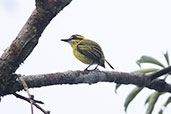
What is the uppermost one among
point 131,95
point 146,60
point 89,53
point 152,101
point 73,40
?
point 73,40

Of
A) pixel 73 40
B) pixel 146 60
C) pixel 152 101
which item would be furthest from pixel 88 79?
pixel 73 40

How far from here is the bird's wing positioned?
17.5ft

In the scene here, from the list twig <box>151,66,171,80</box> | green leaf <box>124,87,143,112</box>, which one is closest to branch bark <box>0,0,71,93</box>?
twig <box>151,66,171,80</box>

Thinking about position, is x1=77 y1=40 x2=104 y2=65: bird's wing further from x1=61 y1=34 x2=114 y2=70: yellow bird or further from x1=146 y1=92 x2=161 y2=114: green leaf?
x1=146 y1=92 x2=161 y2=114: green leaf

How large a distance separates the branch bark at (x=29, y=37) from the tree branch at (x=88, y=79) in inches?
8.7

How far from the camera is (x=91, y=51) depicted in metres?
5.41

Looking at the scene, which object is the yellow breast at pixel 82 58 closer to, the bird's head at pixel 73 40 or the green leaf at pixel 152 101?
the bird's head at pixel 73 40

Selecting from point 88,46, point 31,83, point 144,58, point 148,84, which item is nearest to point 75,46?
point 88,46

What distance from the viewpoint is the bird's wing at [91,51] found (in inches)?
210

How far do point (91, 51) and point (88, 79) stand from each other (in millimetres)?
1723

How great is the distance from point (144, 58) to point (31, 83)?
2233 mm

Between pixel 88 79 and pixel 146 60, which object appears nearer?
pixel 88 79

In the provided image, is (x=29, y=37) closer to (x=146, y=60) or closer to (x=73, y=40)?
(x=146, y=60)

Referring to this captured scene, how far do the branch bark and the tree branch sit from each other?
220mm
